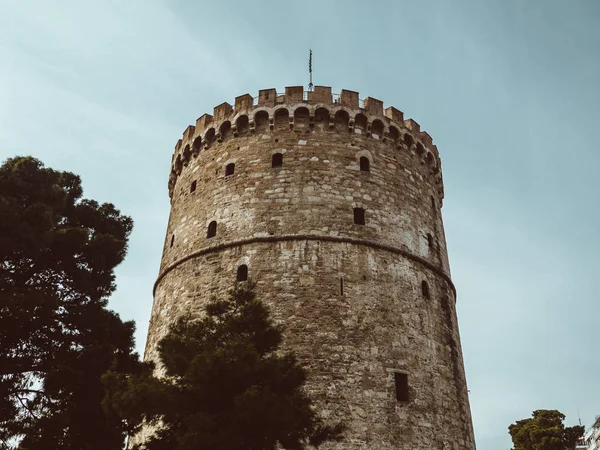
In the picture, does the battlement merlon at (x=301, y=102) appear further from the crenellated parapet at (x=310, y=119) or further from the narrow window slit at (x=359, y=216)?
the narrow window slit at (x=359, y=216)

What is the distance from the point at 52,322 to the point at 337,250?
6410mm

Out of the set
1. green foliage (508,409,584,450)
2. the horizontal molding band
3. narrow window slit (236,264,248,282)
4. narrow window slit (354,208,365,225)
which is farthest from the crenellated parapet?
green foliage (508,409,584,450)

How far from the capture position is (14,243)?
9.68 m

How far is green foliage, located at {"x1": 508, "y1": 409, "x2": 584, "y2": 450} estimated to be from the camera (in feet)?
97.1

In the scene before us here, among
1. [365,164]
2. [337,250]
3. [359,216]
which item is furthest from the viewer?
[365,164]

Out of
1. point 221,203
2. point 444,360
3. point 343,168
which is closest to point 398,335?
point 444,360

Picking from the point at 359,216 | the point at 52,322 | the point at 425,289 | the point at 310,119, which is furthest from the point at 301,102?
the point at 52,322

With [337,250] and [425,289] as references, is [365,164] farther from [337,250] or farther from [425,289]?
Result: [425,289]

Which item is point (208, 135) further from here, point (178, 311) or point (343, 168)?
point (178, 311)

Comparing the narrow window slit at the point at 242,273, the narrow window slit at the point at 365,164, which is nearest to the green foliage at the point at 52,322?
the narrow window slit at the point at 242,273

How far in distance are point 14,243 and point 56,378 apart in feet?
7.93

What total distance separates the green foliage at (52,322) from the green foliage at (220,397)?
1716mm

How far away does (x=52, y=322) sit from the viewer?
10.1 m

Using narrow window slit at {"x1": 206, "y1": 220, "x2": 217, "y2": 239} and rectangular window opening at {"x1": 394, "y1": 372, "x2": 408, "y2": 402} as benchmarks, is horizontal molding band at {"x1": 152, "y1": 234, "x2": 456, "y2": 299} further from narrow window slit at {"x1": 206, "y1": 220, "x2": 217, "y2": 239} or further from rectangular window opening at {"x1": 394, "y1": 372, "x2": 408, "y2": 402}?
rectangular window opening at {"x1": 394, "y1": 372, "x2": 408, "y2": 402}
